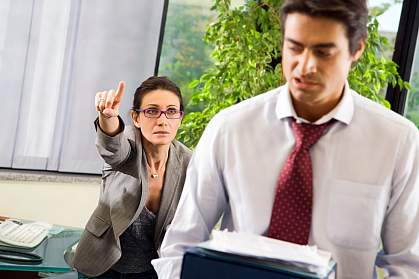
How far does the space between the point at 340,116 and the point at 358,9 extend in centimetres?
25

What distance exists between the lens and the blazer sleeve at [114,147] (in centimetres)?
260

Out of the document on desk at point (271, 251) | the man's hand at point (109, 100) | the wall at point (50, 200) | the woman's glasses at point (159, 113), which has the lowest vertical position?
the wall at point (50, 200)


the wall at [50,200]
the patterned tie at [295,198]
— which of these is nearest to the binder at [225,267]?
the patterned tie at [295,198]

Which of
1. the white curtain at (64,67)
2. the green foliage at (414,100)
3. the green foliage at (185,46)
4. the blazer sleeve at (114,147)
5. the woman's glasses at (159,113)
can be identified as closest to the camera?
the blazer sleeve at (114,147)

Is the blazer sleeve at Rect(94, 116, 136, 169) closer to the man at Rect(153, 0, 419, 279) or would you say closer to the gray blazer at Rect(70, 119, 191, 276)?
the gray blazer at Rect(70, 119, 191, 276)

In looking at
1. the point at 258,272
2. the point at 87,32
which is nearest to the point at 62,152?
the point at 87,32

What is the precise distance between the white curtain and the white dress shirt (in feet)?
8.90

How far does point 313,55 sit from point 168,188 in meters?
1.41

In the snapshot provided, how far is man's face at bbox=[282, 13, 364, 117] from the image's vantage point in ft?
5.27

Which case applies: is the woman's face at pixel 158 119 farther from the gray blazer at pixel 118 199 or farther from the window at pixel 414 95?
the window at pixel 414 95

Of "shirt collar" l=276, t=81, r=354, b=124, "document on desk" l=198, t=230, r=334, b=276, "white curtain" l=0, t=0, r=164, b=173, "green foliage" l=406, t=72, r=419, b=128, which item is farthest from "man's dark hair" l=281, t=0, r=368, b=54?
"green foliage" l=406, t=72, r=419, b=128

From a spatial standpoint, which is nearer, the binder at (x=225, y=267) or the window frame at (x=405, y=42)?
the binder at (x=225, y=267)

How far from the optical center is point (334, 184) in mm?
1729

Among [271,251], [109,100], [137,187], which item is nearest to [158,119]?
[137,187]
